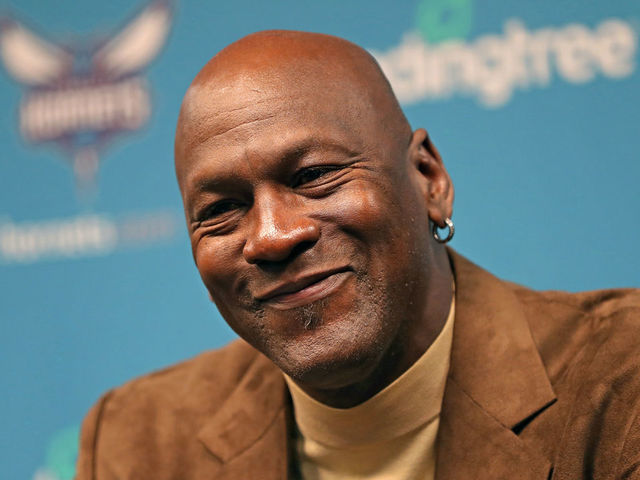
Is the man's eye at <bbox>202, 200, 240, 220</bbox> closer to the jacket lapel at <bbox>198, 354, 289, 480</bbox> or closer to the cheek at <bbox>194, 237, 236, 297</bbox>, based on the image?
the cheek at <bbox>194, 237, 236, 297</bbox>

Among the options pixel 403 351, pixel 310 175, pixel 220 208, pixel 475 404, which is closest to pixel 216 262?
pixel 220 208

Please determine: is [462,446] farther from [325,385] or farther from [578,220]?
[578,220]

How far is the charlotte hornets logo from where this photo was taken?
7.53 feet

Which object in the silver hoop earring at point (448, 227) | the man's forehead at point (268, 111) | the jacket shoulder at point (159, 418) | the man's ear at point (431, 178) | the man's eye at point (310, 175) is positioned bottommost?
the jacket shoulder at point (159, 418)

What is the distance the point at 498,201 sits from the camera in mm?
1901

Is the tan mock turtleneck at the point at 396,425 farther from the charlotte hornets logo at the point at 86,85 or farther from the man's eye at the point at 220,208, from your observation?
the charlotte hornets logo at the point at 86,85

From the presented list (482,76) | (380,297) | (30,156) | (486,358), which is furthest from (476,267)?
(30,156)

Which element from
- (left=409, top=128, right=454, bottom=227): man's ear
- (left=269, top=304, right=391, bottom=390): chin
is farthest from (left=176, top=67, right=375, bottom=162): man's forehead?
(left=269, top=304, right=391, bottom=390): chin

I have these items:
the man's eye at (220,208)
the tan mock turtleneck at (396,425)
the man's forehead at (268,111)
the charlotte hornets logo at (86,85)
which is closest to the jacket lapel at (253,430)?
the tan mock turtleneck at (396,425)

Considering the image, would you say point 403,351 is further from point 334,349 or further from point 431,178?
point 431,178

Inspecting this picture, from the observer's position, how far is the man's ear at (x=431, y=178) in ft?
4.51

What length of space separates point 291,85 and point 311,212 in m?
0.20

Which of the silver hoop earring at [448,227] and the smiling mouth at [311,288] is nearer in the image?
the smiling mouth at [311,288]

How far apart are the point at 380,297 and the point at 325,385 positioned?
0.52 feet
